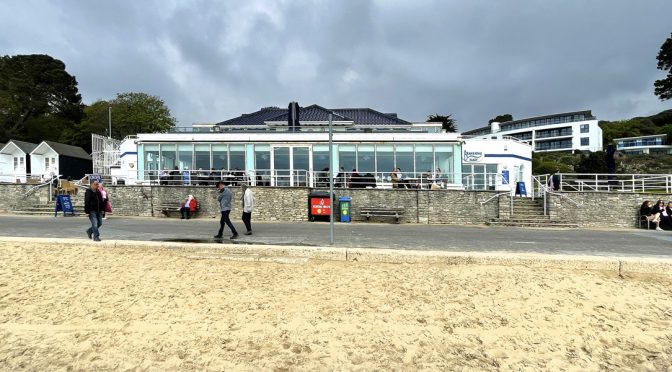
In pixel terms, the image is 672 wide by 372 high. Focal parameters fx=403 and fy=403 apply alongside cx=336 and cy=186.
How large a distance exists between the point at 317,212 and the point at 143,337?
12083mm

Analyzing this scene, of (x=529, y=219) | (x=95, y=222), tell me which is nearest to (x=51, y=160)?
(x=95, y=222)

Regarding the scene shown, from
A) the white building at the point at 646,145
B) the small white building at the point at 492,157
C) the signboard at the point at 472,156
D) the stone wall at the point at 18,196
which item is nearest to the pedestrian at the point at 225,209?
the stone wall at the point at 18,196

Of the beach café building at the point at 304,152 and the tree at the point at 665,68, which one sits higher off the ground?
the tree at the point at 665,68

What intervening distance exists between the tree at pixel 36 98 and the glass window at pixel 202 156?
43259mm

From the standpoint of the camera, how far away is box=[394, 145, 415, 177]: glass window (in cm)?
2314

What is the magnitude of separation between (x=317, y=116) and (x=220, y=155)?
1395cm

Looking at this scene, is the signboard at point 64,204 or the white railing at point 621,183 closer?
the signboard at point 64,204

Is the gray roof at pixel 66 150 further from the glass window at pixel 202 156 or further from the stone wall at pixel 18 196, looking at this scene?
the glass window at pixel 202 156

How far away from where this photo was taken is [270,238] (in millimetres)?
11781

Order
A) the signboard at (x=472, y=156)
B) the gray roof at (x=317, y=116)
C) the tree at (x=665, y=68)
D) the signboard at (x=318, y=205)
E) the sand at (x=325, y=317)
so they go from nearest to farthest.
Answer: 1. the sand at (x=325, y=317)
2. the signboard at (x=318, y=205)
3. the signboard at (x=472, y=156)
4. the gray roof at (x=317, y=116)
5. the tree at (x=665, y=68)

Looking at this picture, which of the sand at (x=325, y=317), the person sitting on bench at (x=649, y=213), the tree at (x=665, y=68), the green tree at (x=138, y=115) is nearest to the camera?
the sand at (x=325, y=317)

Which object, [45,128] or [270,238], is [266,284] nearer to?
[270,238]

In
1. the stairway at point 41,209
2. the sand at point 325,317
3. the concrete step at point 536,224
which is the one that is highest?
the stairway at point 41,209

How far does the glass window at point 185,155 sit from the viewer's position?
23.6 metres
